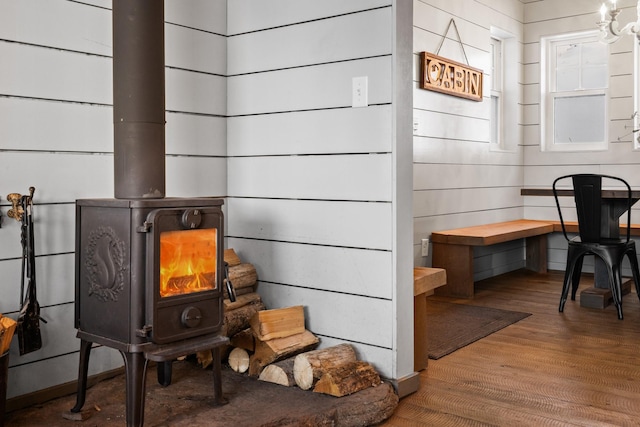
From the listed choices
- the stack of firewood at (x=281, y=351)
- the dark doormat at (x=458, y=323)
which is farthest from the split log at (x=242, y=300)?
the dark doormat at (x=458, y=323)

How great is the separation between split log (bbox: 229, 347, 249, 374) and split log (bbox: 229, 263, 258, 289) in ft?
1.02

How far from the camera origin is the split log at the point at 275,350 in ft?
8.88

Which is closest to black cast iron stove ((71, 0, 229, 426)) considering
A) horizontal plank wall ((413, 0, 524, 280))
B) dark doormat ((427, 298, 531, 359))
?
dark doormat ((427, 298, 531, 359))

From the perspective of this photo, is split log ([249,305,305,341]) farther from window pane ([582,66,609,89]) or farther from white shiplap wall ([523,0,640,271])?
window pane ([582,66,609,89])

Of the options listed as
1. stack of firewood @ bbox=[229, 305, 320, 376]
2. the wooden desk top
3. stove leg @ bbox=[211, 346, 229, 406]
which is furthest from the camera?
the wooden desk top

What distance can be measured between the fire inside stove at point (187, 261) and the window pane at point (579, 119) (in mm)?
4862

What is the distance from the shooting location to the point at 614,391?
2830mm

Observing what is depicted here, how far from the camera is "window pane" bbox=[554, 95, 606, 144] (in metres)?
6.09

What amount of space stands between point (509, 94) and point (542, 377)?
387 centimetres

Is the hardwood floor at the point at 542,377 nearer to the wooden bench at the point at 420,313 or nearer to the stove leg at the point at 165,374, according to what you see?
the wooden bench at the point at 420,313

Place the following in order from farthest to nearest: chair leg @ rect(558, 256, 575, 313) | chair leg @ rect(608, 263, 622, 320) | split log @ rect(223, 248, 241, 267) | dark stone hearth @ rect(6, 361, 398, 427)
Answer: chair leg @ rect(558, 256, 575, 313), chair leg @ rect(608, 263, 622, 320), split log @ rect(223, 248, 241, 267), dark stone hearth @ rect(6, 361, 398, 427)

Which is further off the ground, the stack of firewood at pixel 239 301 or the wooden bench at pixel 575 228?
the wooden bench at pixel 575 228

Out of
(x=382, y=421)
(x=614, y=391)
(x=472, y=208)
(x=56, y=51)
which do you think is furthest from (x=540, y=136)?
(x=56, y=51)

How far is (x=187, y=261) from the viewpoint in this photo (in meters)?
2.26
